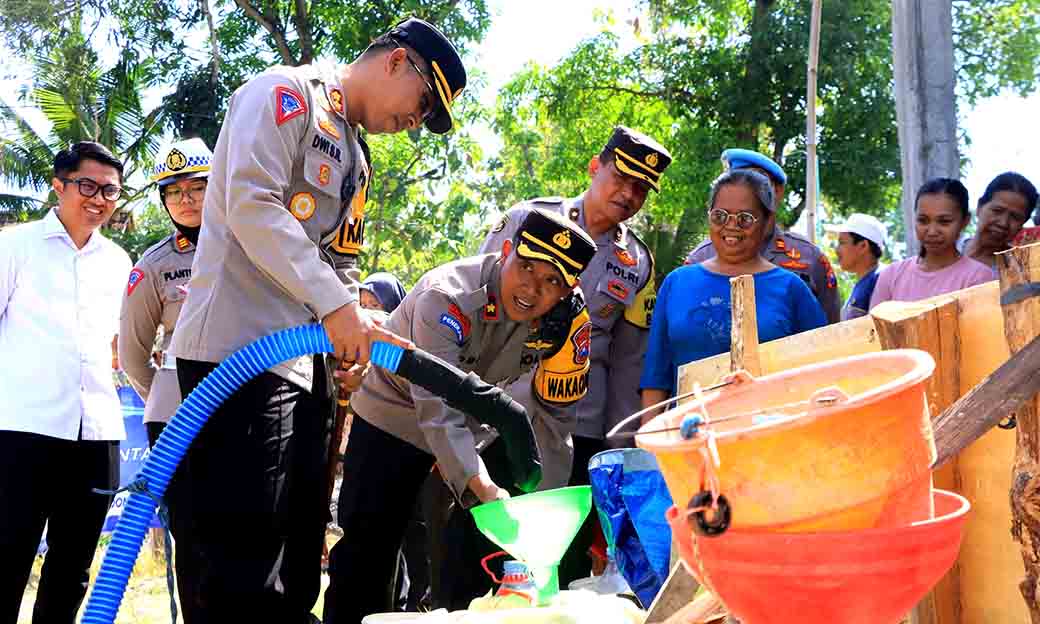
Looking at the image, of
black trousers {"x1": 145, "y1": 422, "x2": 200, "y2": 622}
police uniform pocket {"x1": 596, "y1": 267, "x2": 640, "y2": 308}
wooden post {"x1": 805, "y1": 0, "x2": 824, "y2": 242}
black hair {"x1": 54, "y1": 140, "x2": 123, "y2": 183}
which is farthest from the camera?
wooden post {"x1": 805, "y1": 0, "x2": 824, "y2": 242}

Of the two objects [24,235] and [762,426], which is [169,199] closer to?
[24,235]

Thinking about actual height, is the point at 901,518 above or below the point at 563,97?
below

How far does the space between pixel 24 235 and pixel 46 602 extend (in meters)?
1.53

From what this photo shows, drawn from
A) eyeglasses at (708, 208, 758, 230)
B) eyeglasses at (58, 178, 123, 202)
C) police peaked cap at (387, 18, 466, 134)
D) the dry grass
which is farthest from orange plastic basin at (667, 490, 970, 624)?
the dry grass

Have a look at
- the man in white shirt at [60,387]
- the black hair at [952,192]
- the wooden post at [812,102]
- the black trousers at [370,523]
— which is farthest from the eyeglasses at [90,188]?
the wooden post at [812,102]

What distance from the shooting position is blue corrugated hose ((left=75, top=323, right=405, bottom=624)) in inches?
100

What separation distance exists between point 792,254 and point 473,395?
2.58m

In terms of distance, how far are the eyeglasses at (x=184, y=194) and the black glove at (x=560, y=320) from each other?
5.34 ft

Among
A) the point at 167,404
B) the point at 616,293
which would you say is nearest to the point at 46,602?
the point at 167,404

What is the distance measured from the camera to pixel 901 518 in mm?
1850

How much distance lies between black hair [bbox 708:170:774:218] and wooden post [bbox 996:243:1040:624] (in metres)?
1.86

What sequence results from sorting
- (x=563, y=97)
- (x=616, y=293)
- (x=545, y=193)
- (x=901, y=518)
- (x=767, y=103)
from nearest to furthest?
(x=901, y=518) → (x=616, y=293) → (x=767, y=103) → (x=563, y=97) → (x=545, y=193)

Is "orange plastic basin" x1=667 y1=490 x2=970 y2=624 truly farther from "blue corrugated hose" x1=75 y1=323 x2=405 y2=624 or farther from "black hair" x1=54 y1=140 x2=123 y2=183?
"black hair" x1=54 y1=140 x2=123 y2=183

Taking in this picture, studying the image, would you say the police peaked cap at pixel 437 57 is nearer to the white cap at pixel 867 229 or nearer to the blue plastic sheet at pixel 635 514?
the blue plastic sheet at pixel 635 514
